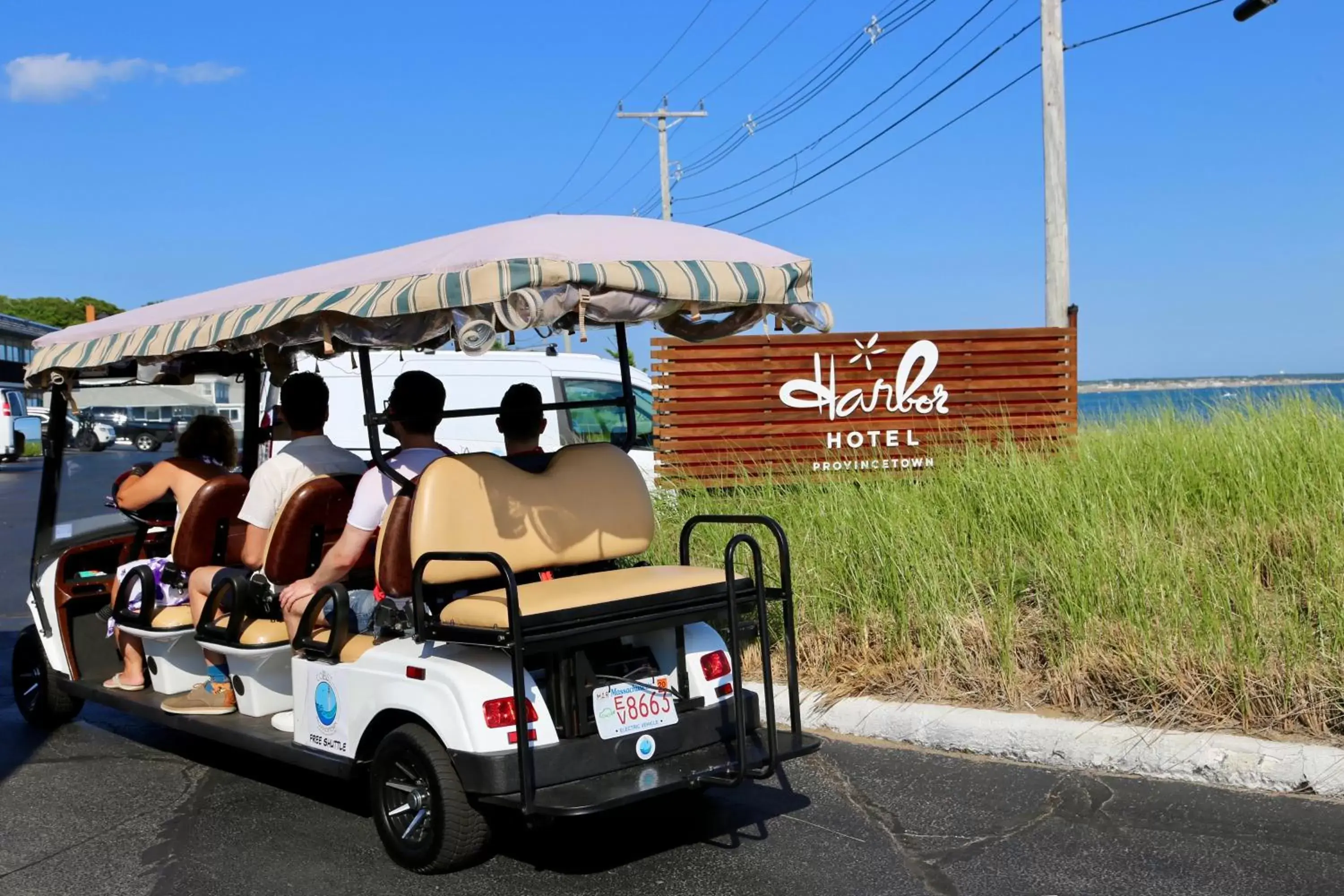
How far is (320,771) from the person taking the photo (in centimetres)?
505

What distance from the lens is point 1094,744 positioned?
18.8 ft

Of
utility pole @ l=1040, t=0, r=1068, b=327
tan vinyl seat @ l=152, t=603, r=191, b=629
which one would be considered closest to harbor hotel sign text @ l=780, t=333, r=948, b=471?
utility pole @ l=1040, t=0, r=1068, b=327

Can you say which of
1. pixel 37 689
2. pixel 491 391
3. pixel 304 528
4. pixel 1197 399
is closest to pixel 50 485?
pixel 37 689

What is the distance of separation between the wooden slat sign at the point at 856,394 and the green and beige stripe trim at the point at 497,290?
6718mm

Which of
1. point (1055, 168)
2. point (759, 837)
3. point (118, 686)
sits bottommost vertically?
point (759, 837)

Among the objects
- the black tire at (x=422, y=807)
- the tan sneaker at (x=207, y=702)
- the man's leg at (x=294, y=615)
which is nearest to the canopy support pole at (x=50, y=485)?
the tan sneaker at (x=207, y=702)

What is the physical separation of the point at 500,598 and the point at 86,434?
354 centimetres

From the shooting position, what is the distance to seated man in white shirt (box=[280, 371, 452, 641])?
5.38 metres

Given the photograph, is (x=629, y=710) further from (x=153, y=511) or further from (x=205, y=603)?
(x=153, y=511)

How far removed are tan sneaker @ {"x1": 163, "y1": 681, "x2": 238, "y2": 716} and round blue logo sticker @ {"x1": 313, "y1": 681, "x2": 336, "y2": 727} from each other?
Answer: 33.6 inches

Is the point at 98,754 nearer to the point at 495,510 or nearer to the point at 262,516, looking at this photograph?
the point at 262,516

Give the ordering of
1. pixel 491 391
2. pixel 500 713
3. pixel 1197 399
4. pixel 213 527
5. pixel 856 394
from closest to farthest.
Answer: pixel 500 713, pixel 213 527, pixel 1197 399, pixel 856 394, pixel 491 391

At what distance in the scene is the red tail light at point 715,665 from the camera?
5.07 meters

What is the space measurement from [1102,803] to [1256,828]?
1.93 feet
